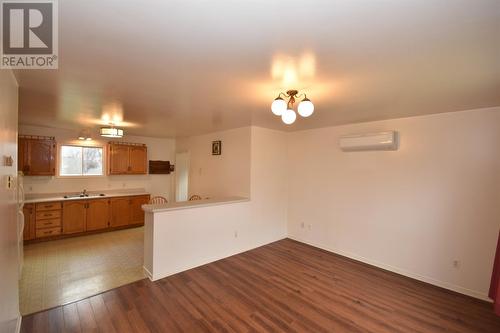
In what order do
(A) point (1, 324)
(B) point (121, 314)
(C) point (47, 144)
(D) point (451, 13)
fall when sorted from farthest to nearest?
1. (C) point (47, 144)
2. (B) point (121, 314)
3. (A) point (1, 324)
4. (D) point (451, 13)

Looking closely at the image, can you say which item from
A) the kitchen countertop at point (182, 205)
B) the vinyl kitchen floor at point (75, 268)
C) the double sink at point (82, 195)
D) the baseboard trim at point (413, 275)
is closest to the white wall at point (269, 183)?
the kitchen countertop at point (182, 205)

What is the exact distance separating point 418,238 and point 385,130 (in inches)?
67.9

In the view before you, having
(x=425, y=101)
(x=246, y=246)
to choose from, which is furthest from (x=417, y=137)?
(x=246, y=246)

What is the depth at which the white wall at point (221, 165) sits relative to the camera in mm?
4461

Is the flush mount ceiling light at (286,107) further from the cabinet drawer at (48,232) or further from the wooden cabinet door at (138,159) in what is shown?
the cabinet drawer at (48,232)

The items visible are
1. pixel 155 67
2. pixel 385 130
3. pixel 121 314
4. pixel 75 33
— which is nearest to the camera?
pixel 75 33

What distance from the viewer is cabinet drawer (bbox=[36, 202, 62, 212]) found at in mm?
4508

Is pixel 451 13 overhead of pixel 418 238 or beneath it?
overhead

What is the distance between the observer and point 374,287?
3.05m

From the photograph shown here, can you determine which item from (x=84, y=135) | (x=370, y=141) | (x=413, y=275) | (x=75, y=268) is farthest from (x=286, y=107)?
(x=84, y=135)

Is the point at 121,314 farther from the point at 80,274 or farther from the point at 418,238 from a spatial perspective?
the point at 418,238

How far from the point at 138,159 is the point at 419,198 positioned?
6293mm

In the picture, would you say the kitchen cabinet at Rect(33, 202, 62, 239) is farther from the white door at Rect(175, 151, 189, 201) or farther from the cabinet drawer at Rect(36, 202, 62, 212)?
the white door at Rect(175, 151, 189, 201)

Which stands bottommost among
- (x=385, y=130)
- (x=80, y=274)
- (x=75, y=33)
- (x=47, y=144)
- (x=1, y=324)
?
(x=80, y=274)
